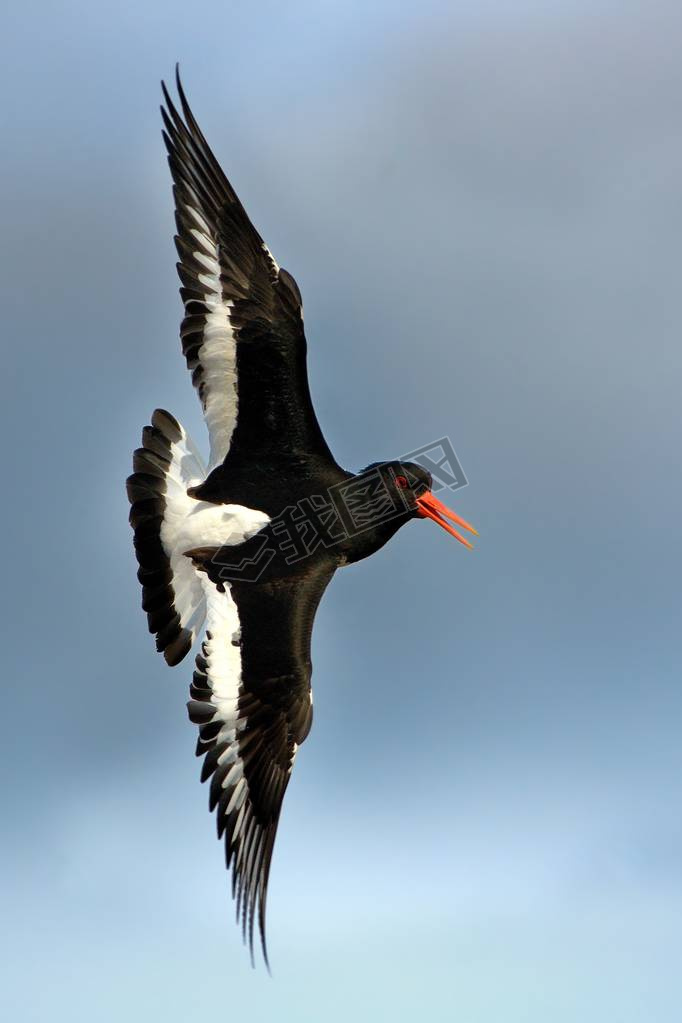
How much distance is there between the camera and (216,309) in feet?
40.2

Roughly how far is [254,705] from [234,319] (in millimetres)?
3534

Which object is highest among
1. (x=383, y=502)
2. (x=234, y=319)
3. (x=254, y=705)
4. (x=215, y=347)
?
(x=234, y=319)

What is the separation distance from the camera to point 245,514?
12.2 m

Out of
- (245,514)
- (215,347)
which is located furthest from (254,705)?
(215,347)

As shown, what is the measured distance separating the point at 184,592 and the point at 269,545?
39.7 inches

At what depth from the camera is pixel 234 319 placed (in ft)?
40.0

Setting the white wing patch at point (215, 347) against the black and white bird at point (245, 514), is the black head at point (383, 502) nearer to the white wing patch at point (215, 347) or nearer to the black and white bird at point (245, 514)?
the black and white bird at point (245, 514)

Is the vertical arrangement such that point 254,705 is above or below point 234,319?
below

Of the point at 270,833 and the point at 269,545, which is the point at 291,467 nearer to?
the point at 269,545

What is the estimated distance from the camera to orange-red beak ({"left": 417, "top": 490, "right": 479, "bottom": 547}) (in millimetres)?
13219

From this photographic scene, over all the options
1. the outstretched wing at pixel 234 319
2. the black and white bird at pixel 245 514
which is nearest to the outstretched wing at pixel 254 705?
the black and white bird at pixel 245 514

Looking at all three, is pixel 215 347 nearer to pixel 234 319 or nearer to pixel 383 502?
pixel 234 319

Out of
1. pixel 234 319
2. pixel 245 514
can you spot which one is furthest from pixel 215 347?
pixel 245 514

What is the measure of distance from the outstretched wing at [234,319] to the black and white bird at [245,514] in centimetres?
1
